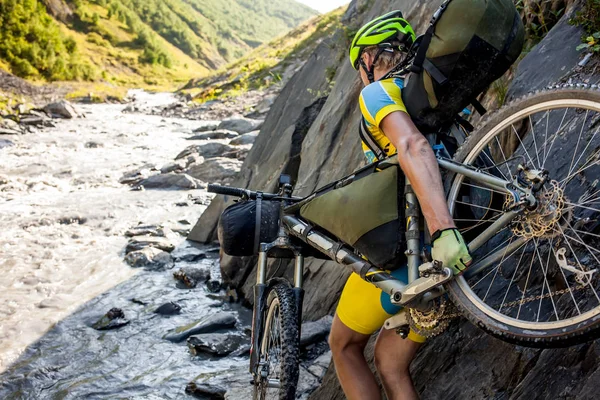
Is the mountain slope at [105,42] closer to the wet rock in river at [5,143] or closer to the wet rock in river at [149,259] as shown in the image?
the wet rock in river at [5,143]

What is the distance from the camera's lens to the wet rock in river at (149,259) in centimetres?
1086

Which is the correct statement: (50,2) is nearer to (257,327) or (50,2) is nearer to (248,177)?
(248,177)

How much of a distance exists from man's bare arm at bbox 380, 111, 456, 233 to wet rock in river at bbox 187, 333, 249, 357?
481 centimetres

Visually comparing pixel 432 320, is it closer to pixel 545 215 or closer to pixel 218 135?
pixel 545 215

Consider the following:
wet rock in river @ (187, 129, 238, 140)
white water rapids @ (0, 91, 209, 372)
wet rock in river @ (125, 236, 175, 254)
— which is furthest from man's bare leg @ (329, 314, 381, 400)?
wet rock in river @ (187, 129, 238, 140)

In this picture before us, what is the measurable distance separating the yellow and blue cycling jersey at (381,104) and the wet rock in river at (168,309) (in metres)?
6.04

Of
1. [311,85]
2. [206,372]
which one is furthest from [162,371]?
[311,85]

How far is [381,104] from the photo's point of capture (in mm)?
3248

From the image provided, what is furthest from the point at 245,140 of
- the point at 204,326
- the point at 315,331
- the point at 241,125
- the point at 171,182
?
the point at 315,331

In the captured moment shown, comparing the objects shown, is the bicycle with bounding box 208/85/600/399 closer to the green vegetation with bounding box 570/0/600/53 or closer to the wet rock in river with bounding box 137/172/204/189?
the green vegetation with bounding box 570/0/600/53

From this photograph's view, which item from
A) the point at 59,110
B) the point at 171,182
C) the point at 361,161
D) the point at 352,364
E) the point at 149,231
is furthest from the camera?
the point at 59,110

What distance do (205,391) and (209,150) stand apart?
15972 millimetres

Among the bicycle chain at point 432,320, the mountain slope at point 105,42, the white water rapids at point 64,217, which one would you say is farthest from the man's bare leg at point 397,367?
the mountain slope at point 105,42

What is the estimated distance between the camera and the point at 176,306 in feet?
29.1
